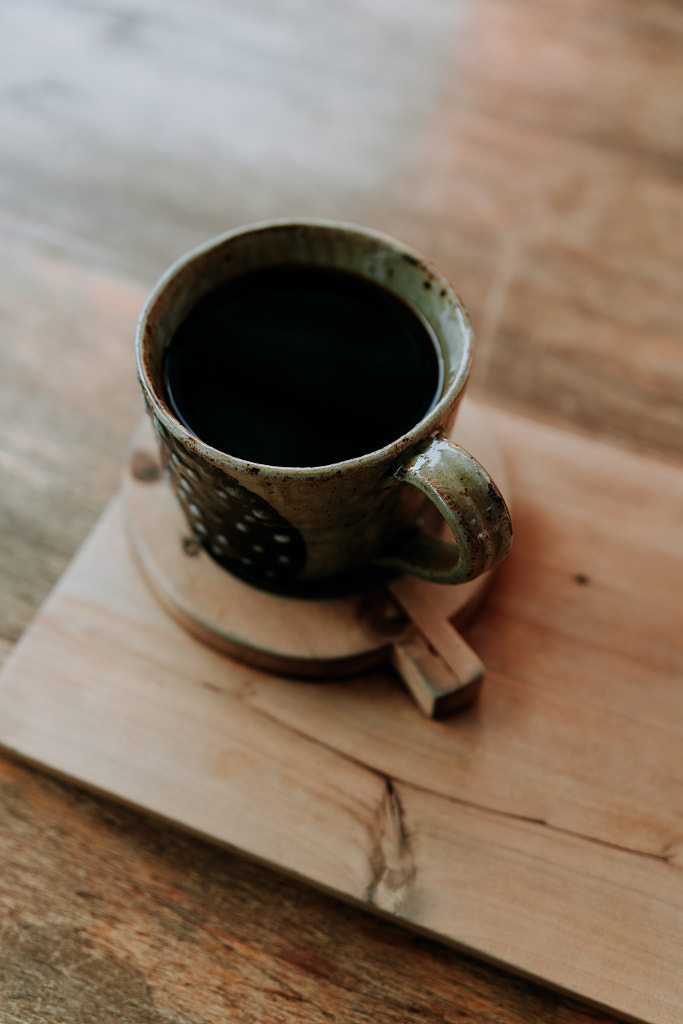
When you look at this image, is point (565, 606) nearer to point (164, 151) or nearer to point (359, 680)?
point (359, 680)

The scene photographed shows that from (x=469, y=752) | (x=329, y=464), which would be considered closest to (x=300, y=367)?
(x=329, y=464)

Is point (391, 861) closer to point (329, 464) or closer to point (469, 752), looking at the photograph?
point (469, 752)

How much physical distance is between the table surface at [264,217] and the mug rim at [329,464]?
233 millimetres

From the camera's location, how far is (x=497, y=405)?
2.43 feet

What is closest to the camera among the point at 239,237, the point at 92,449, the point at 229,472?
the point at 229,472

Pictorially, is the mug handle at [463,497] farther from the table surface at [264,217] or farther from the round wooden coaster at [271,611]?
the table surface at [264,217]

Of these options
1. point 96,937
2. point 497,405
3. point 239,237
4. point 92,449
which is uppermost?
point 239,237

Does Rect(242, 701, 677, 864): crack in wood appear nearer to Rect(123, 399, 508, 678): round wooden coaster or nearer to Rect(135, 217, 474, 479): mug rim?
Rect(123, 399, 508, 678): round wooden coaster

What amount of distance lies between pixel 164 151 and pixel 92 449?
411 mm

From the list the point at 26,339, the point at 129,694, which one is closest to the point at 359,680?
the point at 129,694

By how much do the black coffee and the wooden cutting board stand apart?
0.50ft

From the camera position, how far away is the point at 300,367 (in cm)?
56

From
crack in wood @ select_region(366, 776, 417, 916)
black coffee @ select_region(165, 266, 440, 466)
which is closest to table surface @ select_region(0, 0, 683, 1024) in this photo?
crack in wood @ select_region(366, 776, 417, 916)

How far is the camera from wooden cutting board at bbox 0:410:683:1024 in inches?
19.3
